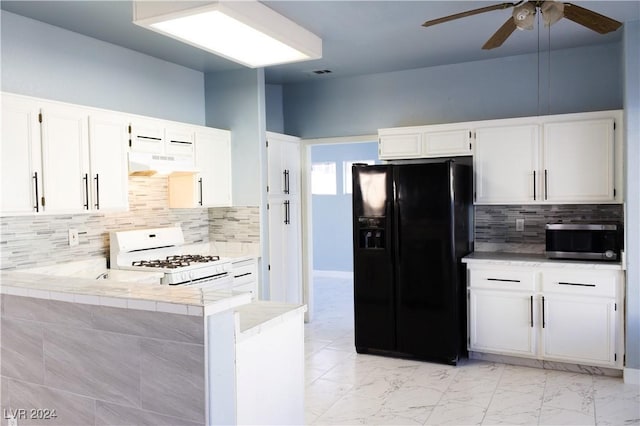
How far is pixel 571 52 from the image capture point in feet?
14.6

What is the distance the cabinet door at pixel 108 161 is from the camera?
11.5ft

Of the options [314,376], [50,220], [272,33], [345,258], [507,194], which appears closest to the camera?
[272,33]

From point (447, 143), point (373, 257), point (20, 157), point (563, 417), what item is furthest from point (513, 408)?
point (20, 157)

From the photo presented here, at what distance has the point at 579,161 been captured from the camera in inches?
161

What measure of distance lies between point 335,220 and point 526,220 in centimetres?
427

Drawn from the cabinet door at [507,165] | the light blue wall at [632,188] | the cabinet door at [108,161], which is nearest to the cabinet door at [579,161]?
the cabinet door at [507,165]

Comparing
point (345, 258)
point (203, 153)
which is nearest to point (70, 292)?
point (203, 153)

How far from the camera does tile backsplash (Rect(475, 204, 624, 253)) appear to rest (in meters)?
4.34

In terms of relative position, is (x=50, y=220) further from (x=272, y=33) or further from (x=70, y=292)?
(x=272, y=33)

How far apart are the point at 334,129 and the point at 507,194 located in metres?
2.03

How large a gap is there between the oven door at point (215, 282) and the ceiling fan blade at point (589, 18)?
2961 millimetres

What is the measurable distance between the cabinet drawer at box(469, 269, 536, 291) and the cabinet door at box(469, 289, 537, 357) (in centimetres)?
5

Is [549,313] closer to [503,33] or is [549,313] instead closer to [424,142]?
[424,142]

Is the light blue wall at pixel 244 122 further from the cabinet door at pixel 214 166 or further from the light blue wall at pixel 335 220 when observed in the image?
the light blue wall at pixel 335 220
